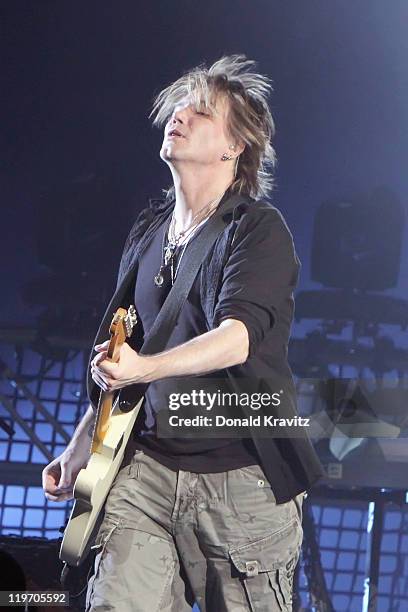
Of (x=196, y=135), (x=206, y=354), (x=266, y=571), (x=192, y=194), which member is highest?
(x=196, y=135)

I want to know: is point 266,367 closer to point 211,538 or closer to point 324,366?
point 211,538

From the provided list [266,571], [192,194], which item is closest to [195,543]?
[266,571]

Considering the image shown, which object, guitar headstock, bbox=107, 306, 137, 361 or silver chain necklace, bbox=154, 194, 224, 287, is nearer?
guitar headstock, bbox=107, 306, 137, 361

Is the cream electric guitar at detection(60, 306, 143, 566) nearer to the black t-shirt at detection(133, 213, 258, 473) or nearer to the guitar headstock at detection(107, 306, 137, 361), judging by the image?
the black t-shirt at detection(133, 213, 258, 473)

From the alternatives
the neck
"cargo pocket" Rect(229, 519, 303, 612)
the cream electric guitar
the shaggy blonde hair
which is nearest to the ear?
the shaggy blonde hair

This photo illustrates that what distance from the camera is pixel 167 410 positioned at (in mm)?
2242

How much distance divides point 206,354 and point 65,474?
2.04ft

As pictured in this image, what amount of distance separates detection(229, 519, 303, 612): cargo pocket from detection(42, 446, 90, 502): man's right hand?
0.46m

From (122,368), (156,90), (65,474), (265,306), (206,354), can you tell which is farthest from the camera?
(156,90)

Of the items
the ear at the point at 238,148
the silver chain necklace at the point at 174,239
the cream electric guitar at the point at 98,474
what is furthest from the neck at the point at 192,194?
the cream electric guitar at the point at 98,474

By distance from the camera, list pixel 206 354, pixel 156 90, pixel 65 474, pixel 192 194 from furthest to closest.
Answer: pixel 156 90, pixel 192 194, pixel 65 474, pixel 206 354

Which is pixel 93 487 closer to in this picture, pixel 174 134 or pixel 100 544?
pixel 100 544

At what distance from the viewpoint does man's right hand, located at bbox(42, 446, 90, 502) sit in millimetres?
2414

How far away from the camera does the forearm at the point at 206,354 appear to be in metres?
1.96
